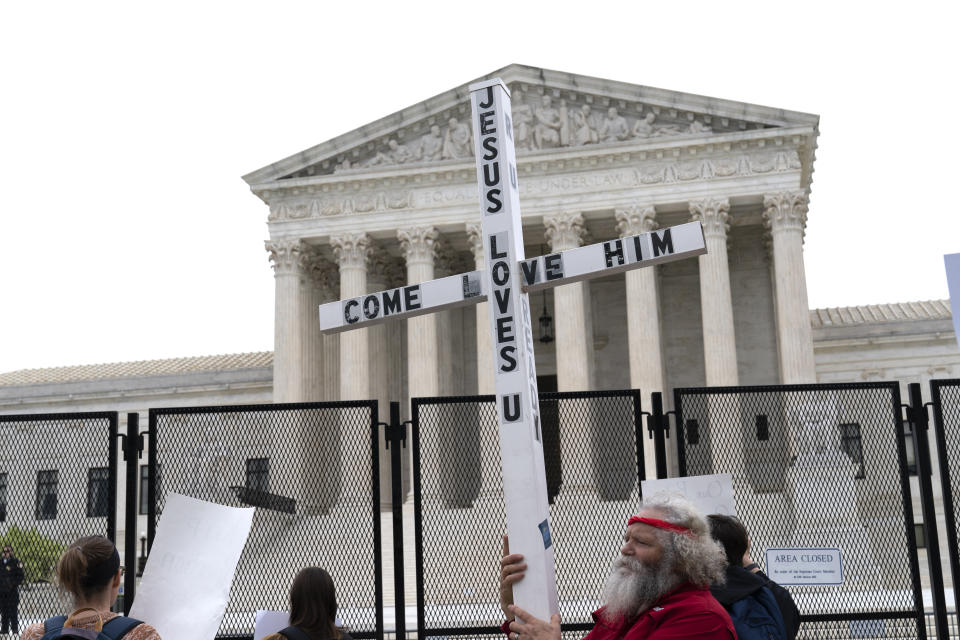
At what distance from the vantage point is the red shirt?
418 centimetres

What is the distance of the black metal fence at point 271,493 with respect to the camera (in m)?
Result: 8.45

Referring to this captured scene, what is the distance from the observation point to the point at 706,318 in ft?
118

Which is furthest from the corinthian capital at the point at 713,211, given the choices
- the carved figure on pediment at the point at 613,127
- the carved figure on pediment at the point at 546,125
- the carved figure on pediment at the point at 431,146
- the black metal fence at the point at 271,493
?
the black metal fence at the point at 271,493

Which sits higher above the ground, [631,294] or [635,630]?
[631,294]

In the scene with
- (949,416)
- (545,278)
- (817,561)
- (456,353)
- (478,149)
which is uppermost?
(456,353)

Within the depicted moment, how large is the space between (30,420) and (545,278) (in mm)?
5182

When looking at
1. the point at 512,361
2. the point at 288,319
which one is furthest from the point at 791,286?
the point at 512,361

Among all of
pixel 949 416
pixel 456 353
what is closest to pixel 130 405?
pixel 456 353

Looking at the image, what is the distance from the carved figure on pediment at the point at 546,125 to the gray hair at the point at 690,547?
113ft

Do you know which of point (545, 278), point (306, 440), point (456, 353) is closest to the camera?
point (545, 278)

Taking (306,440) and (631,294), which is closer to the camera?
(306,440)

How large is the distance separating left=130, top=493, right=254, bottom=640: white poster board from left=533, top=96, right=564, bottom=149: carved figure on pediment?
107 ft

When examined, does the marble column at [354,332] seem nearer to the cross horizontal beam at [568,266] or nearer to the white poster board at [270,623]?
the white poster board at [270,623]

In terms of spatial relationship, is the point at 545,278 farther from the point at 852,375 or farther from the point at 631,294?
the point at 852,375
